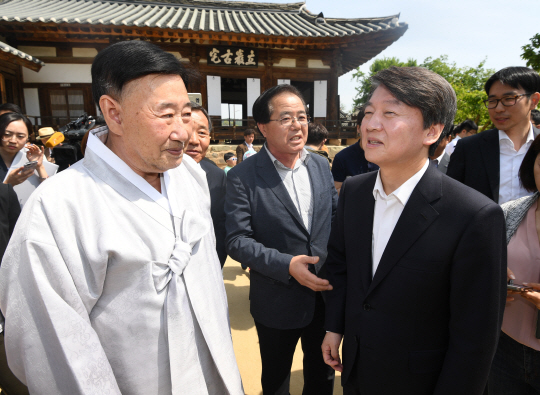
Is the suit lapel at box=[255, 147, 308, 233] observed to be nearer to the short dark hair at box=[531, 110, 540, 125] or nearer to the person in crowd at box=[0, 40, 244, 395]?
the person in crowd at box=[0, 40, 244, 395]

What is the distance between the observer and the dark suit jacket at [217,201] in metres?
2.46

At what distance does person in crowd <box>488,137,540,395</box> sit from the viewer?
155 cm

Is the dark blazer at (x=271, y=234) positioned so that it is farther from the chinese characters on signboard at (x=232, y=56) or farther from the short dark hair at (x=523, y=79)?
the chinese characters on signboard at (x=232, y=56)

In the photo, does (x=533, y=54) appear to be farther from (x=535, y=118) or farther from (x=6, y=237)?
(x=6, y=237)

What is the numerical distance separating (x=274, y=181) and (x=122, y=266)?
110 centimetres

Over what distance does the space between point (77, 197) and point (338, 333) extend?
1286 millimetres

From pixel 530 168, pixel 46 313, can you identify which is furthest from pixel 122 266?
pixel 530 168

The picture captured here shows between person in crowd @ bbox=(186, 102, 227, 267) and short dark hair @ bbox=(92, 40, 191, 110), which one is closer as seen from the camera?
short dark hair @ bbox=(92, 40, 191, 110)

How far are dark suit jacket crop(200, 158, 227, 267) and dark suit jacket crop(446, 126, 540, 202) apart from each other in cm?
183

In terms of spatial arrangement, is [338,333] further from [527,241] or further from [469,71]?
[469,71]

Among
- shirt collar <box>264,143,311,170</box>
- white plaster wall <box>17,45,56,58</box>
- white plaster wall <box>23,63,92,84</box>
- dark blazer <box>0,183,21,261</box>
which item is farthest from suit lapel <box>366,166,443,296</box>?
white plaster wall <box>17,45,56,58</box>

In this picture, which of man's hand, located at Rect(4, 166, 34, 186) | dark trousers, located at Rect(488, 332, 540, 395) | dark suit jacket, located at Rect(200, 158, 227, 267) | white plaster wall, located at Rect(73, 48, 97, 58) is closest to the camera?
dark trousers, located at Rect(488, 332, 540, 395)

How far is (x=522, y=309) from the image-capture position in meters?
1.60

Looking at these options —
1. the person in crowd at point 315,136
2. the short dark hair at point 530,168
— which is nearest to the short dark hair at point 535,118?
the person in crowd at point 315,136
